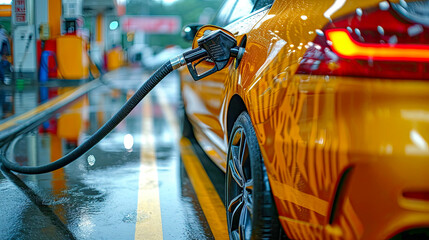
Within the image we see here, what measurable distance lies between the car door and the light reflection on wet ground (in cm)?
46

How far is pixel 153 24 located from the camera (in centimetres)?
10012

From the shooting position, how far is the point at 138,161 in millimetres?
5723

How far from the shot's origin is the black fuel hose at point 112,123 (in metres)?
3.66

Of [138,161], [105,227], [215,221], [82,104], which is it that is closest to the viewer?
[105,227]

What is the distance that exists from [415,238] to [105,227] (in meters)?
2.13

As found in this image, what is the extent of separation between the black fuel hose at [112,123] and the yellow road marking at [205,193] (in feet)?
2.98

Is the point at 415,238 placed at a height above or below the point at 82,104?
above

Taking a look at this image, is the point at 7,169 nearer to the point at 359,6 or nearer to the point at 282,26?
the point at 282,26

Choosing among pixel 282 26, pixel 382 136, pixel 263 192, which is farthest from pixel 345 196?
pixel 282 26

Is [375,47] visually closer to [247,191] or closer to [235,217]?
[247,191]

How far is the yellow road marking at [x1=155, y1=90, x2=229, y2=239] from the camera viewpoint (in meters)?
3.65

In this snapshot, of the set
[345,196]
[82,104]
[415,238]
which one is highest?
[345,196]

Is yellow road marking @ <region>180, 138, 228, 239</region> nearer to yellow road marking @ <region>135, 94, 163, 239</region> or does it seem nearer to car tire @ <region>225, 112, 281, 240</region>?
yellow road marking @ <region>135, 94, 163, 239</region>

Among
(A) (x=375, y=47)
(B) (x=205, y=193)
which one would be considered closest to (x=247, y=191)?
(A) (x=375, y=47)
